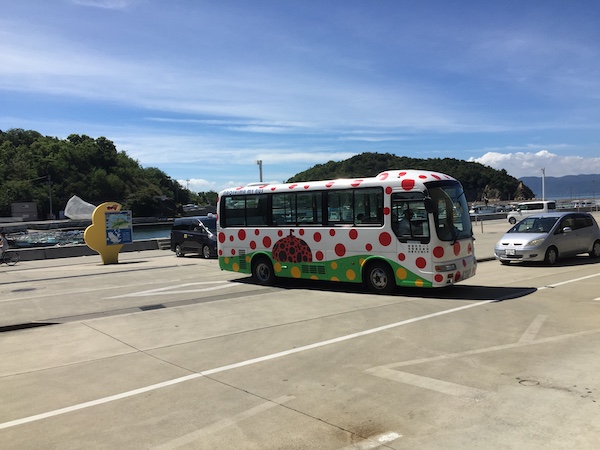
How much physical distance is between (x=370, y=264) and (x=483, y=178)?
5218 inches

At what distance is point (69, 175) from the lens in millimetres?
137125

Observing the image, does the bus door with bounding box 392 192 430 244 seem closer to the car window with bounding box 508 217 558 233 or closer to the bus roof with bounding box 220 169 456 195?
the bus roof with bounding box 220 169 456 195

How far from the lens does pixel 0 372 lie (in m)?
6.86

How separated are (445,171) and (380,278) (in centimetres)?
8772

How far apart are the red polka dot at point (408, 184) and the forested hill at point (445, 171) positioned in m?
35.7

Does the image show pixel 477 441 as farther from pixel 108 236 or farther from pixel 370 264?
pixel 108 236

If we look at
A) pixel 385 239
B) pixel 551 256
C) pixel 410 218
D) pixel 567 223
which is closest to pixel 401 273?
pixel 385 239

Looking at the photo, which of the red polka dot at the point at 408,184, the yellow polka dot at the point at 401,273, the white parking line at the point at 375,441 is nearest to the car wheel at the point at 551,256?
the yellow polka dot at the point at 401,273

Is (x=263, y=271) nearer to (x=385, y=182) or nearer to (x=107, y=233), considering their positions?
(x=385, y=182)

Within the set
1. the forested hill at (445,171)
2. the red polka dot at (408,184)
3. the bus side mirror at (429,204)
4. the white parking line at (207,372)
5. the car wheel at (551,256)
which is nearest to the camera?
the white parking line at (207,372)

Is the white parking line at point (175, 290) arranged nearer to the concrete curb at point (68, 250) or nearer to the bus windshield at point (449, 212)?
the bus windshield at point (449, 212)

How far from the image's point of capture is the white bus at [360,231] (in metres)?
11.2

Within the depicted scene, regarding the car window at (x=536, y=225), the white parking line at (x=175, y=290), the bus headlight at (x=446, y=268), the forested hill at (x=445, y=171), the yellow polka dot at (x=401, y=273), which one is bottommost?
the white parking line at (x=175, y=290)

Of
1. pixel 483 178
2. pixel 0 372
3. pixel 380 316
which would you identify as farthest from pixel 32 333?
pixel 483 178
